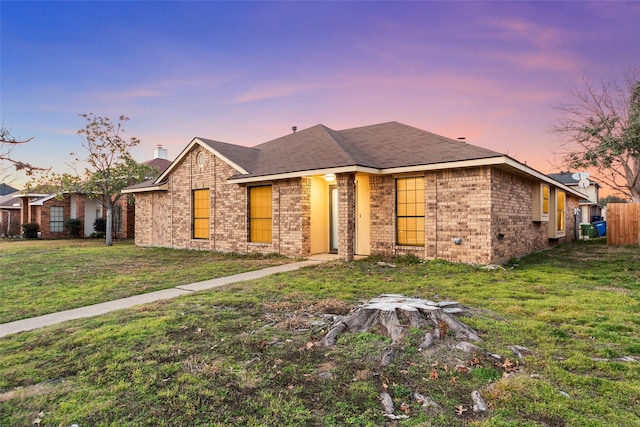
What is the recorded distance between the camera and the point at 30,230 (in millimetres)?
25797

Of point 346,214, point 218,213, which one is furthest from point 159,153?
point 346,214

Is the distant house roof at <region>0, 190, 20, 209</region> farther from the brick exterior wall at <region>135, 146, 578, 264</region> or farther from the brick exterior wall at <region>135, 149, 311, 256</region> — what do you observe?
the brick exterior wall at <region>135, 146, 578, 264</region>

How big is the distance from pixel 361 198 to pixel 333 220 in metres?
1.81

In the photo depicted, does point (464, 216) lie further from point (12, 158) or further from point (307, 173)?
point (12, 158)

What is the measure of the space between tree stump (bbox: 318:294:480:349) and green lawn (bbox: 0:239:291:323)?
4.74 meters

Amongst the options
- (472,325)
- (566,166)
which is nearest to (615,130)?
(566,166)

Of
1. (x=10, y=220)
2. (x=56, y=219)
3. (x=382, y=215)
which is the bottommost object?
(x=10, y=220)

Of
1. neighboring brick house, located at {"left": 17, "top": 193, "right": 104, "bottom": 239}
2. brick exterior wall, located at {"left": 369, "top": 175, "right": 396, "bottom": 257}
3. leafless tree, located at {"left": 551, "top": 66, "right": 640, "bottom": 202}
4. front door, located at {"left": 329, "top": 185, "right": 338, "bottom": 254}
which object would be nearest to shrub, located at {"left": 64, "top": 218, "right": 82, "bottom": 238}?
neighboring brick house, located at {"left": 17, "top": 193, "right": 104, "bottom": 239}

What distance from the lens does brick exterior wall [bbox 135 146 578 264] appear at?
32.2 ft

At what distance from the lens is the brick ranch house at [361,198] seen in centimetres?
1000

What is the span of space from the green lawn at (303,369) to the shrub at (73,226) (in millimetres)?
26062

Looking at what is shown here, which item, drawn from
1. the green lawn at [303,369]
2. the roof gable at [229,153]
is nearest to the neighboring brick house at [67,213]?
the roof gable at [229,153]

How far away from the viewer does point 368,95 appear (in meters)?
14.9

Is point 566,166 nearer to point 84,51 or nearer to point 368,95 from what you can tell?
point 368,95
